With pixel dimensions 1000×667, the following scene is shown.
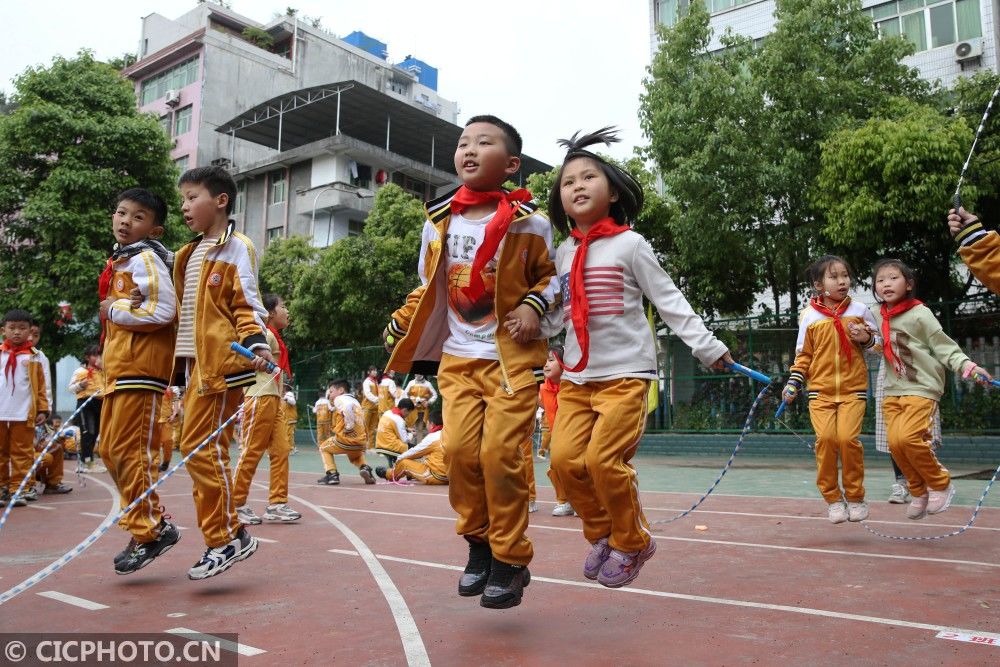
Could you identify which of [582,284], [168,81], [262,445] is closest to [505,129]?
[582,284]

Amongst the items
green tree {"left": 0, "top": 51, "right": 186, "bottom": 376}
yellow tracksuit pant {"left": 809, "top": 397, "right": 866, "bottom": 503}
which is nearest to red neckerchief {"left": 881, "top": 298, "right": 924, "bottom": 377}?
yellow tracksuit pant {"left": 809, "top": 397, "right": 866, "bottom": 503}

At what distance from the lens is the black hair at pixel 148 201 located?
4.99 meters

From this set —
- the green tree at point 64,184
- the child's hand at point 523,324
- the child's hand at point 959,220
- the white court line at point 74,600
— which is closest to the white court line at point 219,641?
the white court line at point 74,600

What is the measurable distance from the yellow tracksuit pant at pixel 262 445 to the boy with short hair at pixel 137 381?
1.40 metres

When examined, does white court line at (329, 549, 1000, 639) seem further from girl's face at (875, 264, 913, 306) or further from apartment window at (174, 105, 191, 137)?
apartment window at (174, 105, 191, 137)

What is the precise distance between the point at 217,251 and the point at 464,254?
1578mm

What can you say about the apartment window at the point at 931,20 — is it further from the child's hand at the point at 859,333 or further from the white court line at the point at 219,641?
the white court line at the point at 219,641

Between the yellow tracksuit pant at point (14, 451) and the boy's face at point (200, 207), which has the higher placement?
the boy's face at point (200, 207)

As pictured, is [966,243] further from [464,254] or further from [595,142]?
[464,254]

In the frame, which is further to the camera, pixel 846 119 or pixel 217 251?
pixel 846 119

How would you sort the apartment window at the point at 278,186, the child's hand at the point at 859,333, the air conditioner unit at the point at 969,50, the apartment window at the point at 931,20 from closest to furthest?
the child's hand at the point at 859,333
the air conditioner unit at the point at 969,50
the apartment window at the point at 931,20
the apartment window at the point at 278,186

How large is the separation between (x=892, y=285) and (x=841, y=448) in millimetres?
1369

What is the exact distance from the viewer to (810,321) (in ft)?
21.1

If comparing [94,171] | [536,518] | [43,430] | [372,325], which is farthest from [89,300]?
[536,518]
